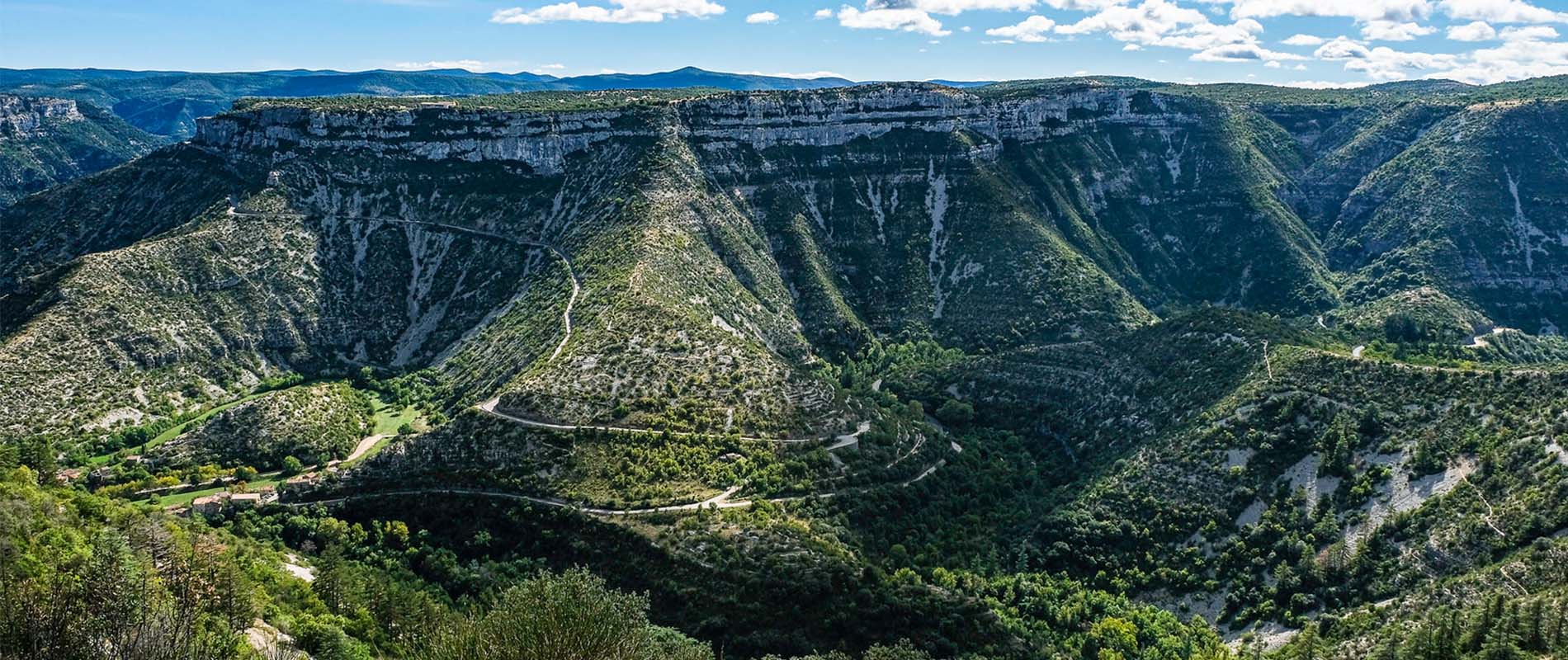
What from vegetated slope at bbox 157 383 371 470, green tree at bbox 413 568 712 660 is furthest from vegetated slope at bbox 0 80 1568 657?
green tree at bbox 413 568 712 660

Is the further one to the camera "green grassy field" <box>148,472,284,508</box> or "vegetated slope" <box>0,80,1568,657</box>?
"green grassy field" <box>148,472,284,508</box>

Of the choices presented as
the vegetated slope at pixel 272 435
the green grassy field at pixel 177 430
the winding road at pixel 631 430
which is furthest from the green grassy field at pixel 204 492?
the winding road at pixel 631 430

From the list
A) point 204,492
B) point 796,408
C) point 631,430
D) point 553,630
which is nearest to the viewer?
point 553,630

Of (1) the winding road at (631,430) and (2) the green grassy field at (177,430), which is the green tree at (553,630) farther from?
(2) the green grassy field at (177,430)

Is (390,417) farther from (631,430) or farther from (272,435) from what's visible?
(631,430)

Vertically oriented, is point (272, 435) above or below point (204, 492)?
above

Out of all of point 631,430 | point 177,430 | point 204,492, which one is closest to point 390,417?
point 177,430

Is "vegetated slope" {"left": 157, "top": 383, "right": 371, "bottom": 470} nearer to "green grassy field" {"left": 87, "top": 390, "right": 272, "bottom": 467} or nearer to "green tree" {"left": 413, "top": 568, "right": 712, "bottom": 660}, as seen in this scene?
"green grassy field" {"left": 87, "top": 390, "right": 272, "bottom": 467}

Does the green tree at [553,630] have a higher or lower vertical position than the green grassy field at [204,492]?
higher
